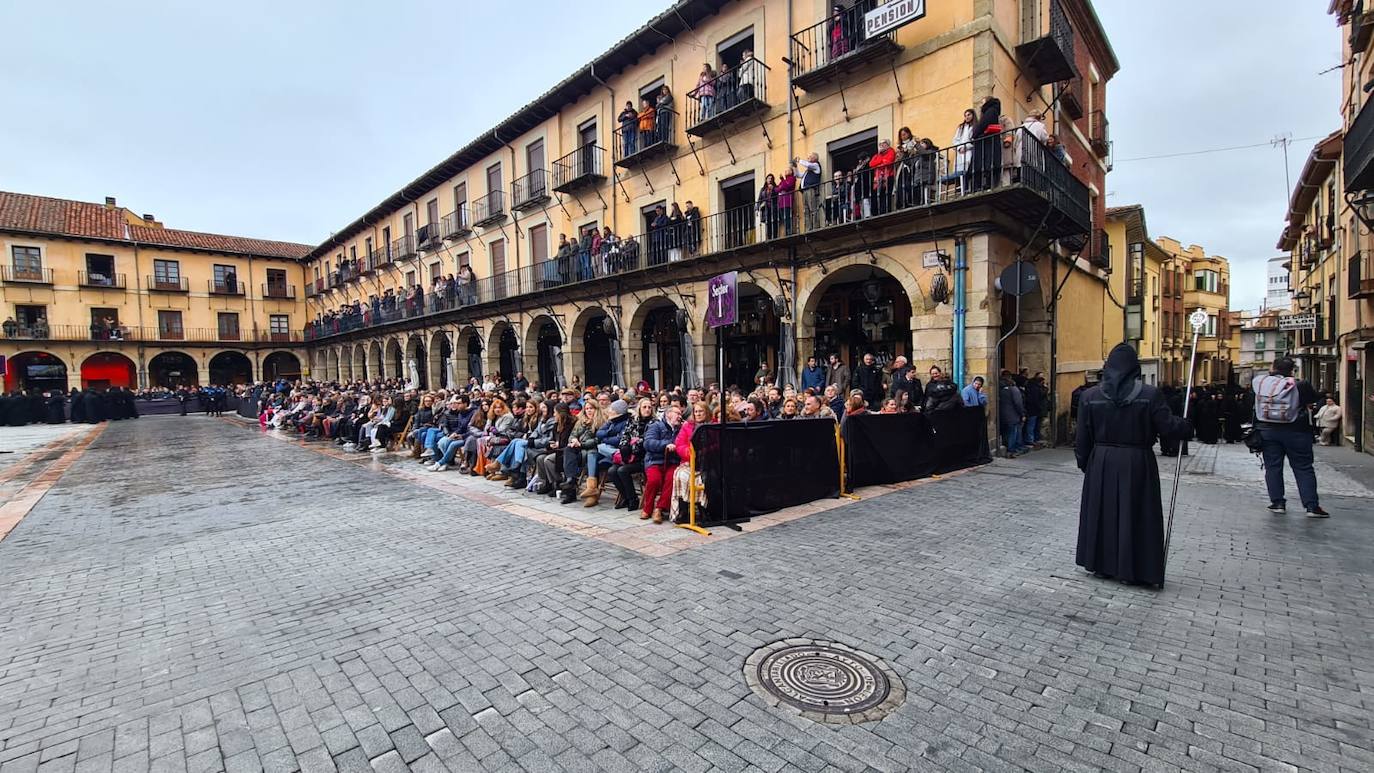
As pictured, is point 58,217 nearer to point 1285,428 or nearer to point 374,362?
point 374,362

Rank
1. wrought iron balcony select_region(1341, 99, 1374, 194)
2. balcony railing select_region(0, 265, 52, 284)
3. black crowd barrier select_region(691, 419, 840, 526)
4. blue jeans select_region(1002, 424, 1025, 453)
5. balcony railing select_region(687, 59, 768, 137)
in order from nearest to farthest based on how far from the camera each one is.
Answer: black crowd barrier select_region(691, 419, 840, 526) → wrought iron balcony select_region(1341, 99, 1374, 194) → blue jeans select_region(1002, 424, 1025, 453) → balcony railing select_region(687, 59, 768, 137) → balcony railing select_region(0, 265, 52, 284)

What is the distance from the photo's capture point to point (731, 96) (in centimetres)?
1465

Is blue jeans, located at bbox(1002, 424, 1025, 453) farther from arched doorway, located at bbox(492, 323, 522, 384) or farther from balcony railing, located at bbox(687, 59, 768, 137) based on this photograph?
arched doorway, located at bbox(492, 323, 522, 384)

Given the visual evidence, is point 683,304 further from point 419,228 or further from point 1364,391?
point 419,228

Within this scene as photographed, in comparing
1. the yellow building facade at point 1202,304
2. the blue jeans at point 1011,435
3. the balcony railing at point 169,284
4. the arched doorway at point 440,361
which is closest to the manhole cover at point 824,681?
the blue jeans at point 1011,435

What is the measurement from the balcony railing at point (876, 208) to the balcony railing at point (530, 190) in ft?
11.4

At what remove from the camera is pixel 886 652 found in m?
3.44

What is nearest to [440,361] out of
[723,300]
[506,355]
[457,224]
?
[506,355]

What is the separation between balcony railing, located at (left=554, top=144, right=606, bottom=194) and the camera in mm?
19078

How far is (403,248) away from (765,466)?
96.8 ft

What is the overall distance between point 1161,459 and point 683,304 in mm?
11252

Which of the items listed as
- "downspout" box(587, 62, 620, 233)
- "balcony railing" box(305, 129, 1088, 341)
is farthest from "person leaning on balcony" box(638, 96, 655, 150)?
"balcony railing" box(305, 129, 1088, 341)

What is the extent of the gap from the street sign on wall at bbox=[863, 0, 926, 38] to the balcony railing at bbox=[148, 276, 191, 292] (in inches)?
1867

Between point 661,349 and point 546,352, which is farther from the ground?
point 546,352
